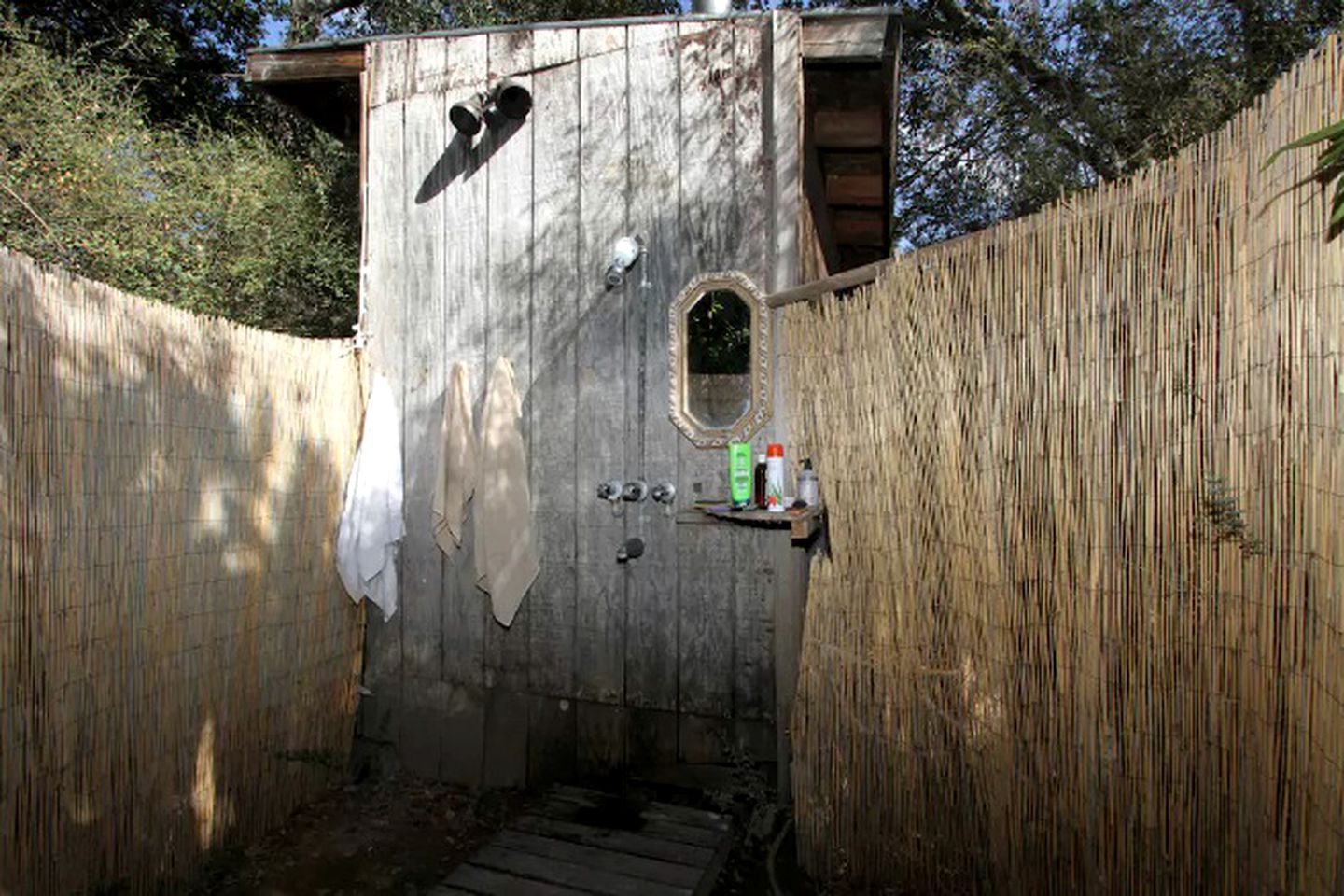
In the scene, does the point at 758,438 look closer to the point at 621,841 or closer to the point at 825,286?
the point at 825,286

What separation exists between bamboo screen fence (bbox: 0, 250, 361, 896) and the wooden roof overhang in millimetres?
1614

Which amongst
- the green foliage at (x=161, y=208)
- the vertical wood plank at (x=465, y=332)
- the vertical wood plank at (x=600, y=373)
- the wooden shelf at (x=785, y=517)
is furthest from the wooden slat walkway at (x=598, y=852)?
the green foliage at (x=161, y=208)

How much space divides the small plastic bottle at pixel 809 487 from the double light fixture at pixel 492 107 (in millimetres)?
2222

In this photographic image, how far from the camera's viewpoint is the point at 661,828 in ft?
11.3

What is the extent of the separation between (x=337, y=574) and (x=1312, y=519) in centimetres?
377

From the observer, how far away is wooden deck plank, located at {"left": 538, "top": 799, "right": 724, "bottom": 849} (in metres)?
3.32

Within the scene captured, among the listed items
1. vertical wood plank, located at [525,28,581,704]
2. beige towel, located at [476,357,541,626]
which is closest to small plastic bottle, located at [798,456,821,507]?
vertical wood plank, located at [525,28,581,704]

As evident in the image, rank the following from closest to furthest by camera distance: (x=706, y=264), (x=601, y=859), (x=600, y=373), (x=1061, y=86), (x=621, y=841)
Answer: (x=601, y=859)
(x=621, y=841)
(x=706, y=264)
(x=600, y=373)
(x=1061, y=86)

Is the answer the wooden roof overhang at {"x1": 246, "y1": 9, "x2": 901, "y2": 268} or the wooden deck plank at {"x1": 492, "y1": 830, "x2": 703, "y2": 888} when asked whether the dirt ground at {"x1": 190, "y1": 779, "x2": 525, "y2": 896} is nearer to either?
the wooden deck plank at {"x1": 492, "y1": 830, "x2": 703, "y2": 888}

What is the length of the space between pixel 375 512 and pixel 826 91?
2959 mm

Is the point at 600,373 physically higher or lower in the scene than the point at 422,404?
higher

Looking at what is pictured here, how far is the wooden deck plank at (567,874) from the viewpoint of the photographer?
2965 millimetres

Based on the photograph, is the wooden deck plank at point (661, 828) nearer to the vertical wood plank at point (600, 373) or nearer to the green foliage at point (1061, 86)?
the vertical wood plank at point (600, 373)

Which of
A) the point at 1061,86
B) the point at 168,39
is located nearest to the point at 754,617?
the point at 1061,86
